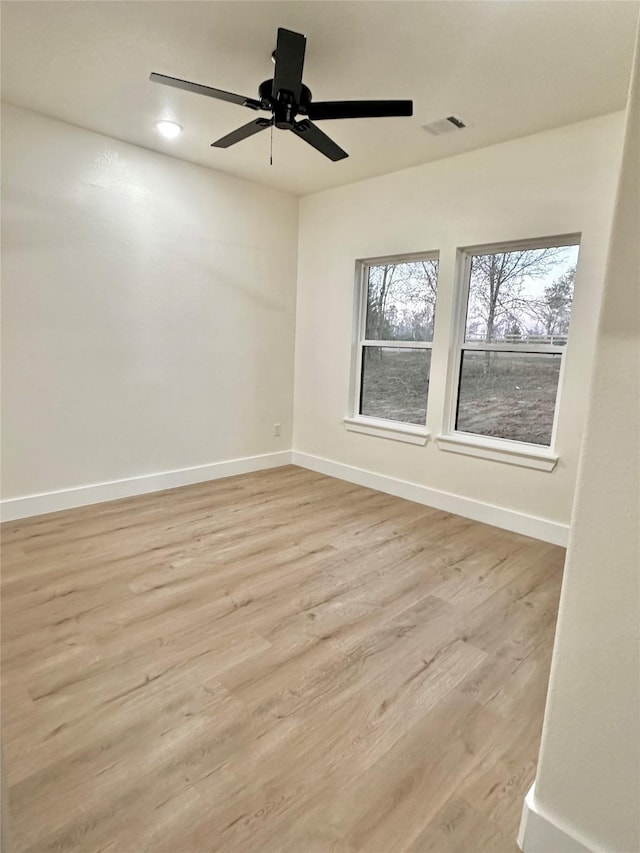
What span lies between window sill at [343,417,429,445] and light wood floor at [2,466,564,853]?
101 cm

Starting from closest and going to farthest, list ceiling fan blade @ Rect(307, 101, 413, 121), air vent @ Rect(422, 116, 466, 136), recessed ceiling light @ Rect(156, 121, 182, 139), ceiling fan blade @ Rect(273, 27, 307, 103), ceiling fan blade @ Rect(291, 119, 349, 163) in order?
ceiling fan blade @ Rect(273, 27, 307, 103), ceiling fan blade @ Rect(307, 101, 413, 121), ceiling fan blade @ Rect(291, 119, 349, 163), air vent @ Rect(422, 116, 466, 136), recessed ceiling light @ Rect(156, 121, 182, 139)

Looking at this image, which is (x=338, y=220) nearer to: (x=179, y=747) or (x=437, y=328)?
(x=437, y=328)

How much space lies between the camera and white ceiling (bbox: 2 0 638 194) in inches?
80.5

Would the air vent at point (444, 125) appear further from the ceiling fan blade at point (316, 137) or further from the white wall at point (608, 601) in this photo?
the white wall at point (608, 601)

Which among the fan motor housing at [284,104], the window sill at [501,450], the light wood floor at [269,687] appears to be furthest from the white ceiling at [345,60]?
the light wood floor at [269,687]

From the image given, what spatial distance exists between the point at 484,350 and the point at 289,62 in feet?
7.80

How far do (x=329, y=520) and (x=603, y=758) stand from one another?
2567 millimetres

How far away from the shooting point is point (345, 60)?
2389 mm

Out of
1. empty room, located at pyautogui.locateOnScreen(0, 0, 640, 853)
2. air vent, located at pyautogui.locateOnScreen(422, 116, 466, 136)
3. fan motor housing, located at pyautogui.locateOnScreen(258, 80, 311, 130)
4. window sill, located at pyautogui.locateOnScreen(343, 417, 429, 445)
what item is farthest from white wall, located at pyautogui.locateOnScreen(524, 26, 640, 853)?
window sill, located at pyautogui.locateOnScreen(343, 417, 429, 445)

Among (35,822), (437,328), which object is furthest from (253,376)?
(35,822)

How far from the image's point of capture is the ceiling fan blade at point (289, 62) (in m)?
1.86

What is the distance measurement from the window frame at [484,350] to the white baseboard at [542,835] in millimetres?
2400

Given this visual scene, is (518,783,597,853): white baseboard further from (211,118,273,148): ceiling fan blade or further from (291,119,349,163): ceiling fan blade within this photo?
(211,118,273,148): ceiling fan blade

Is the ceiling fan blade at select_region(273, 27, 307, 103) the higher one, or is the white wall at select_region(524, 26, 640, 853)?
the ceiling fan blade at select_region(273, 27, 307, 103)
